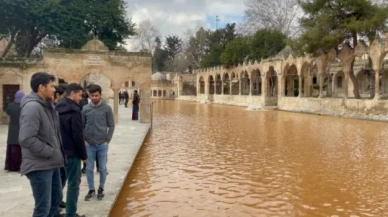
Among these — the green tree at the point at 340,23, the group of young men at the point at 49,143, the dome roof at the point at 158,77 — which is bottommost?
the group of young men at the point at 49,143

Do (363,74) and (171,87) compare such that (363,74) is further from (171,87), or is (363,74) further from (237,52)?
(171,87)

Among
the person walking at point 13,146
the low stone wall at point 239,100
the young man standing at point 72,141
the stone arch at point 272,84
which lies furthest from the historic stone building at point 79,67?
the stone arch at point 272,84

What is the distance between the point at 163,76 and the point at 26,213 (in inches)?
2390

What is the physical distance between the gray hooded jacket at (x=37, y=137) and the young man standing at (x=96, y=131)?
4.95 feet

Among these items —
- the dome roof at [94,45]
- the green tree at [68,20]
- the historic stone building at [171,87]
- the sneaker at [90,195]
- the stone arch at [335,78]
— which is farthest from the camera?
the historic stone building at [171,87]

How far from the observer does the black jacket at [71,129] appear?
4117mm

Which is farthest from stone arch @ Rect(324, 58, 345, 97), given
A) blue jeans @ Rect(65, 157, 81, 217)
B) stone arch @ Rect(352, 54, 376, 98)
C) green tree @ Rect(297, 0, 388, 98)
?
blue jeans @ Rect(65, 157, 81, 217)

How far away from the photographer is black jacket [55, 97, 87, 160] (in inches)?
162

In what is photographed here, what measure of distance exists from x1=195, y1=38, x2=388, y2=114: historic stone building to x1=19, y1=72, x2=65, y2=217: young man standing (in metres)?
20.5

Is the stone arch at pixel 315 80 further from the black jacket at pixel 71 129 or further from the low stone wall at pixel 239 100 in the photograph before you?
the black jacket at pixel 71 129

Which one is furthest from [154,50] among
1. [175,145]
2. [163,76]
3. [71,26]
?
[175,145]

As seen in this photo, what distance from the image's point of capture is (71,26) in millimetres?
22438

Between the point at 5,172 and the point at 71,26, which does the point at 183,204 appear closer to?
the point at 5,172

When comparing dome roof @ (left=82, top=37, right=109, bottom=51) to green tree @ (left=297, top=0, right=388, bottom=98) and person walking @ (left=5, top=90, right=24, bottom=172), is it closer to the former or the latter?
person walking @ (left=5, top=90, right=24, bottom=172)
